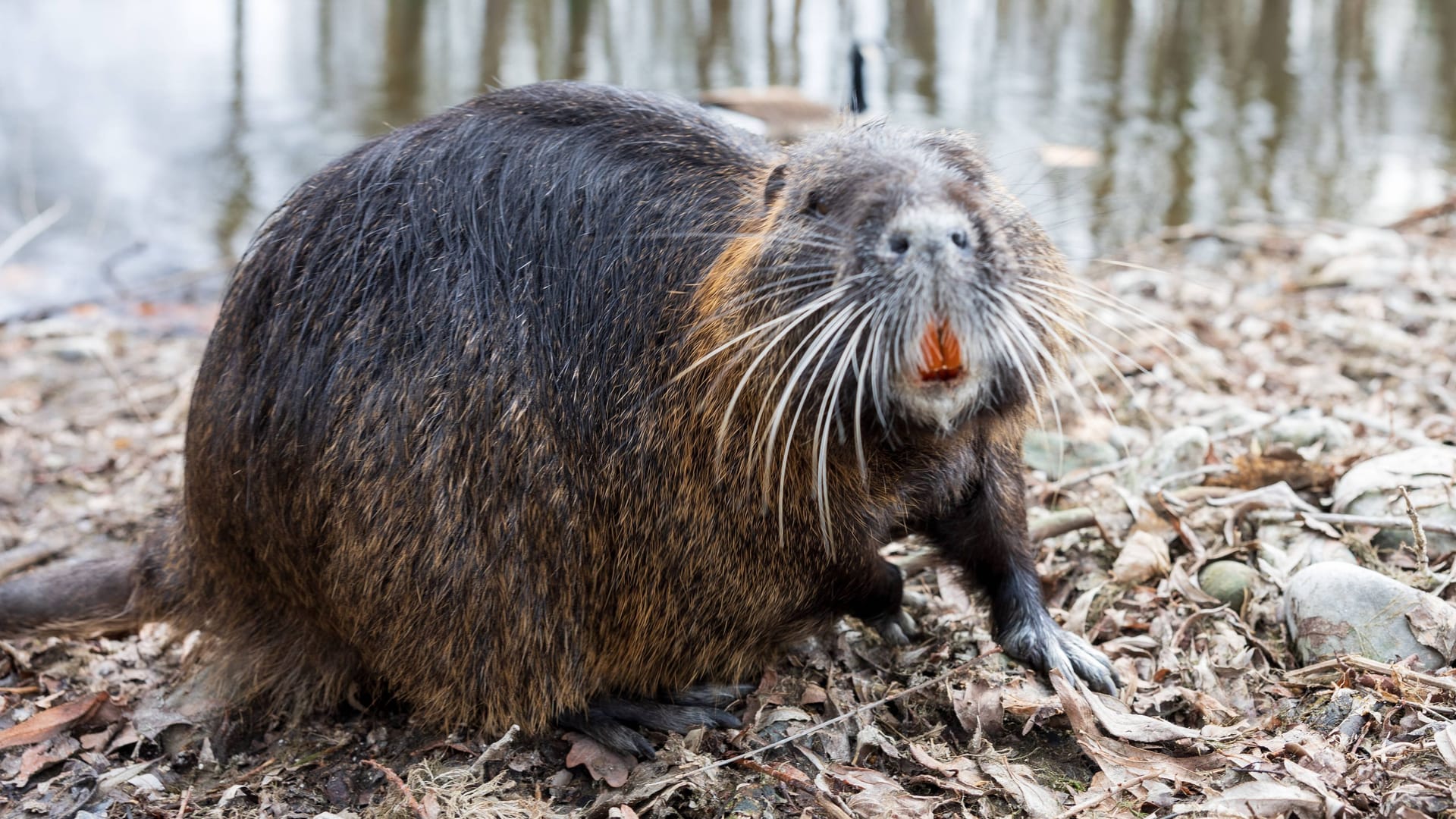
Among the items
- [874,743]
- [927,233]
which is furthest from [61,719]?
[927,233]

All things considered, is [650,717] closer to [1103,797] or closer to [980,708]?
[980,708]

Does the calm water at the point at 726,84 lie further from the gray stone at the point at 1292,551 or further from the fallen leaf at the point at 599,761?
the fallen leaf at the point at 599,761

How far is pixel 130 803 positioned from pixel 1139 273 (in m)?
5.40

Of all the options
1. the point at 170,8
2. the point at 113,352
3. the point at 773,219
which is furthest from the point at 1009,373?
the point at 170,8

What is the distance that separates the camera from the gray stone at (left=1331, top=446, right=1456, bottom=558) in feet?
10.2

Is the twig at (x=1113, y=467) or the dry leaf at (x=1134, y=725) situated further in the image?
the twig at (x=1113, y=467)

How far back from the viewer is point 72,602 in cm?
352

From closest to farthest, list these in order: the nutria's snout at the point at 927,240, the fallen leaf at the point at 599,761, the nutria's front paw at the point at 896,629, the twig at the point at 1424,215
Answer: the nutria's snout at the point at 927,240 < the fallen leaf at the point at 599,761 < the nutria's front paw at the point at 896,629 < the twig at the point at 1424,215

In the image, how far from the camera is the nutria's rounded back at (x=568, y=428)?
269cm

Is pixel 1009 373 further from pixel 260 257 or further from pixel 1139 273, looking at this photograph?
pixel 1139 273

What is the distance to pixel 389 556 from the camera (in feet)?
9.34

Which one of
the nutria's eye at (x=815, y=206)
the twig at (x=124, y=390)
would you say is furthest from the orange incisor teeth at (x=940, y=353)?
the twig at (x=124, y=390)

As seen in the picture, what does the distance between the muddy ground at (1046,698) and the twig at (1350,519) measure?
14 millimetres

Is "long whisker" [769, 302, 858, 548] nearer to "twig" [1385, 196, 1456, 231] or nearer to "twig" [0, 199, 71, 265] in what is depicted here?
"twig" [0, 199, 71, 265]
